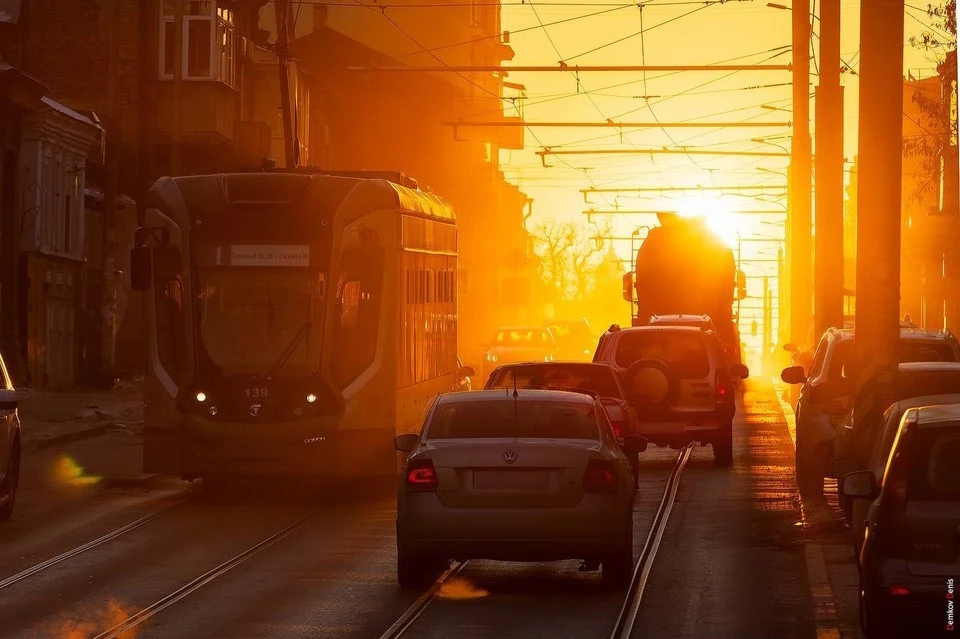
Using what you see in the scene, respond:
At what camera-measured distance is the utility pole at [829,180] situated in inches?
1412

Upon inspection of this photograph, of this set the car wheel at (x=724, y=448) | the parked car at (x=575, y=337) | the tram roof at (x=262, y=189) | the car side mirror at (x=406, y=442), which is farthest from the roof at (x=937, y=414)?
the parked car at (x=575, y=337)

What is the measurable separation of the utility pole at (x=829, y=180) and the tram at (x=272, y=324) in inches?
639

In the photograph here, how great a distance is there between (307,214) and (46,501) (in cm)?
406

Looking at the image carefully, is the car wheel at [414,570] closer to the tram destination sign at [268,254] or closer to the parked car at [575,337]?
the tram destination sign at [268,254]

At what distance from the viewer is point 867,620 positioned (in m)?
10.3

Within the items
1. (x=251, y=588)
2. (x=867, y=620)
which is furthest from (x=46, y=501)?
(x=867, y=620)

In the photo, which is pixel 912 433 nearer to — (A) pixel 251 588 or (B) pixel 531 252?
(A) pixel 251 588

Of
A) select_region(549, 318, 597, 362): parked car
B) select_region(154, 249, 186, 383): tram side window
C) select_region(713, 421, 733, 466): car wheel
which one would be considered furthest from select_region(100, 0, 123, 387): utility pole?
select_region(549, 318, 597, 362): parked car

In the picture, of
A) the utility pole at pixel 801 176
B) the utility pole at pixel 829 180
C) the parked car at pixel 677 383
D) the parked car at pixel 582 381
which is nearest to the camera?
the parked car at pixel 582 381

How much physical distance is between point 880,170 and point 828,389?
2.34 meters

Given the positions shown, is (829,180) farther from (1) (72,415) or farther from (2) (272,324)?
(2) (272,324)

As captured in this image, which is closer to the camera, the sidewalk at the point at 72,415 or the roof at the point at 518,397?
the roof at the point at 518,397

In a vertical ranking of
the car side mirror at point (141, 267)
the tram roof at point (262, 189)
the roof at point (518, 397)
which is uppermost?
the tram roof at point (262, 189)

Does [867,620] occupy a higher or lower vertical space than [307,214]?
Result: lower
